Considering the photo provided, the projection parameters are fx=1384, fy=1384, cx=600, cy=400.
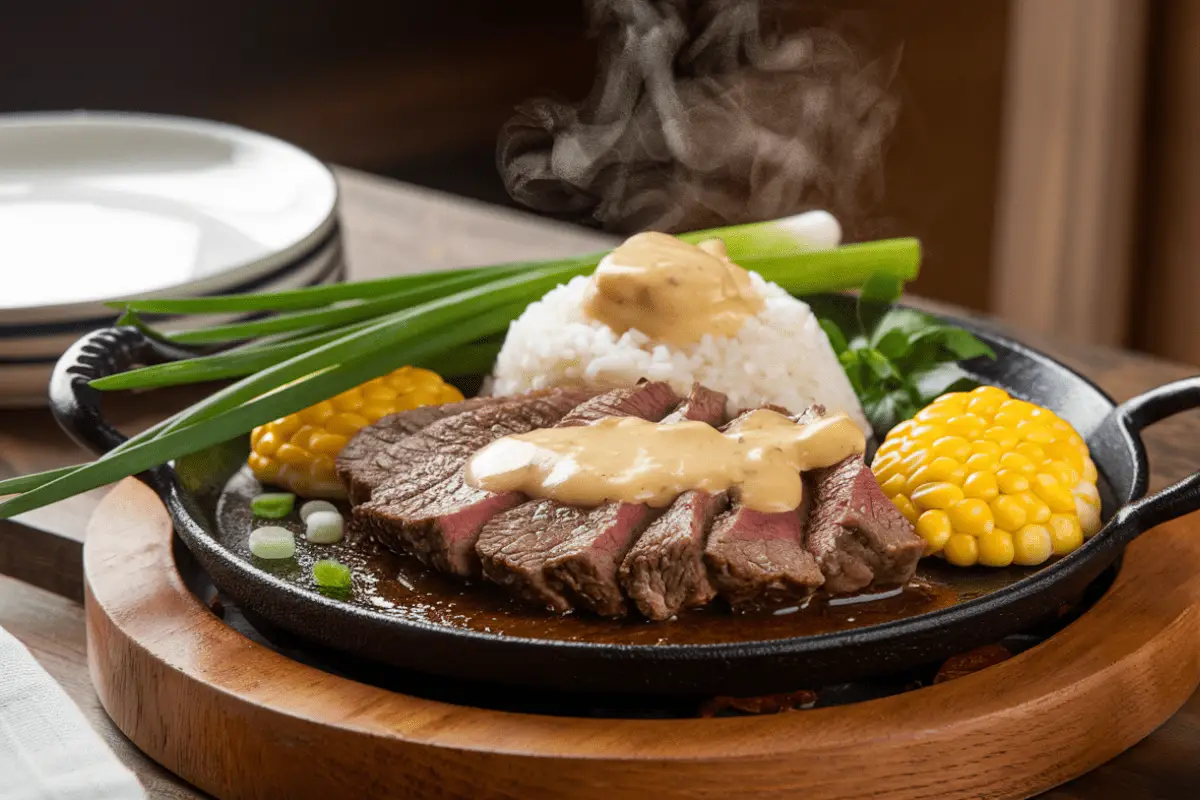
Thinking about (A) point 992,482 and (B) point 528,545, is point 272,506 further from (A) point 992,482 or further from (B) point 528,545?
(A) point 992,482

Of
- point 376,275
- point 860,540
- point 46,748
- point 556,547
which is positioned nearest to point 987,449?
point 860,540

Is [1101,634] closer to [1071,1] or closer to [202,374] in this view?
[202,374]

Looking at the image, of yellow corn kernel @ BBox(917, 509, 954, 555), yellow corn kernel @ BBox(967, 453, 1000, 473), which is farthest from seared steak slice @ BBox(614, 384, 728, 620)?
yellow corn kernel @ BBox(967, 453, 1000, 473)

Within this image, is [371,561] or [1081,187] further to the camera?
[1081,187]

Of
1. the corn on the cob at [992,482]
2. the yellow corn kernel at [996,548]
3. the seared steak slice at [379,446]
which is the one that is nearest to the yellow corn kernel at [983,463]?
the corn on the cob at [992,482]

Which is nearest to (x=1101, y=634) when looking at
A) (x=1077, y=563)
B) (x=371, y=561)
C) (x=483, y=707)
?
(x=1077, y=563)

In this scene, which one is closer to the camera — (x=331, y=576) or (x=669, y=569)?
(x=669, y=569)
